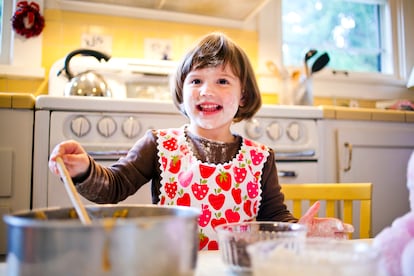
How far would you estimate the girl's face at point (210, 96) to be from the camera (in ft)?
2.88

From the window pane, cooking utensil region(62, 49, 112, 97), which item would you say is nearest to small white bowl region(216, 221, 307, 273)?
cooking utensil region(62, 49, 112, 97)

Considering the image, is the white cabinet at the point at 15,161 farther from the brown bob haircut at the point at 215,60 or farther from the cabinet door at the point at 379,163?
the cabinet door at the point at 379,163

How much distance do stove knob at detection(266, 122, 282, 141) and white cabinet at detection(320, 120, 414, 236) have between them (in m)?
0.19

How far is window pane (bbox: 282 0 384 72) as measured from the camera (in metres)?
2.35

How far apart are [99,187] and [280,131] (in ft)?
3.09

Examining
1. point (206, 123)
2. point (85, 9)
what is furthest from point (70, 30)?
point (206, 123)

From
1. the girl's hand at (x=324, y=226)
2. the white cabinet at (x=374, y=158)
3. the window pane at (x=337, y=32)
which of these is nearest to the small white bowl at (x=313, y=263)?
the girl's hand at (x=324, y=226)

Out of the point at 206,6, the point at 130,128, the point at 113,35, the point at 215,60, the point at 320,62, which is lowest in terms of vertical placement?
the point at 130,128

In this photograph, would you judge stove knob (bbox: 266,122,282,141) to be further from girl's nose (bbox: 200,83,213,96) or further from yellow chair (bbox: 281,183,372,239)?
girl's nose (bbox: 200,83,213,96)

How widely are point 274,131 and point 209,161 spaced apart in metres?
0.63

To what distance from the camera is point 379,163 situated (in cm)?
166

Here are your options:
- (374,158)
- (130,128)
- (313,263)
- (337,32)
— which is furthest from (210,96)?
(337,32)

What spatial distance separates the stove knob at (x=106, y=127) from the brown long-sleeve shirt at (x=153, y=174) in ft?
1.39

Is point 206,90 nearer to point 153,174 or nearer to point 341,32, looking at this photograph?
point 153,174
